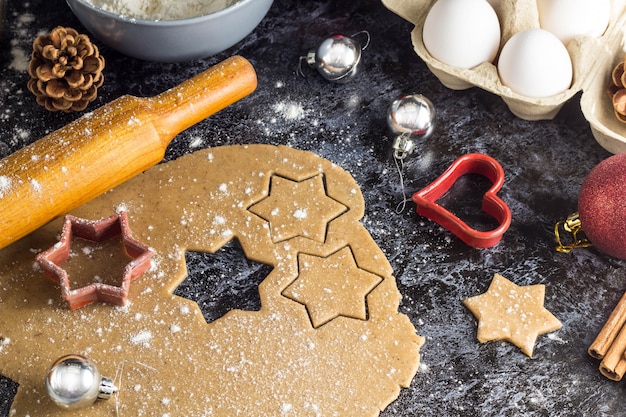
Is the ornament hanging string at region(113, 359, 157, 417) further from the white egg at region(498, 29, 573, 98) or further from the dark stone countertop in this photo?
the white egg at region(498, 29, 573, 98)

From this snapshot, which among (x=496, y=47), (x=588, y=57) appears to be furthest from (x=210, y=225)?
(x=588, y=57)

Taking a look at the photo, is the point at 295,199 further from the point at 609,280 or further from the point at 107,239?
the point at 609,280

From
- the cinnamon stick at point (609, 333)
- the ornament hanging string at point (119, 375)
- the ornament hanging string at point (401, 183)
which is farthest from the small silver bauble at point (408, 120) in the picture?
the ornament hanging string at point (119, 375)

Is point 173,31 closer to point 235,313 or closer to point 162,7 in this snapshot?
point 162,7

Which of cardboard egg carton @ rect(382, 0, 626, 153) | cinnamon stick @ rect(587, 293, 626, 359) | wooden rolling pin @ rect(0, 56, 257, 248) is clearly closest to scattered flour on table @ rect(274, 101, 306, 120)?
wooden rolling pin @ rect(0, 56, 257, 248)

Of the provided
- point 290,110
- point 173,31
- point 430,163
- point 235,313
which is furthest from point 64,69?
point 430,163

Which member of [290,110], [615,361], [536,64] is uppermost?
[536,64]
